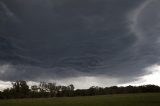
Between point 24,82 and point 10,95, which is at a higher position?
point 24,82

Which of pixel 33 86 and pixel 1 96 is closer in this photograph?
pixel 1 96

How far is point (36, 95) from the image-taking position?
183 metres

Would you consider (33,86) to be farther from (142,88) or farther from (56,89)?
(142,88)

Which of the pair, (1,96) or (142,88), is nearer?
(1,96)

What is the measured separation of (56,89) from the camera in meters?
198

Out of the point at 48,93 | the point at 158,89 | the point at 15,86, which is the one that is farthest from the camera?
the point at 48,93

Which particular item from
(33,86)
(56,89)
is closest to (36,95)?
(33,86)

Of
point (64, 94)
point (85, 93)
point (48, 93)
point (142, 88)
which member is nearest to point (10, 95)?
point (48, 93)

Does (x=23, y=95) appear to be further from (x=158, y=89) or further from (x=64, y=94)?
(x=158, y=89)

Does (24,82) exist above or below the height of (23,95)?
above

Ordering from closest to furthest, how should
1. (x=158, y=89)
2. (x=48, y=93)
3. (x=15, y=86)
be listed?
(x=158, y=89)
(x=15, y=86)
(x=48, y=93)

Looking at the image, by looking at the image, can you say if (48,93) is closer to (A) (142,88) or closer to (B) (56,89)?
(B) (56,89)

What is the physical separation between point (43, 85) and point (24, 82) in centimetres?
1884

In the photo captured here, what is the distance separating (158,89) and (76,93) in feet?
242
